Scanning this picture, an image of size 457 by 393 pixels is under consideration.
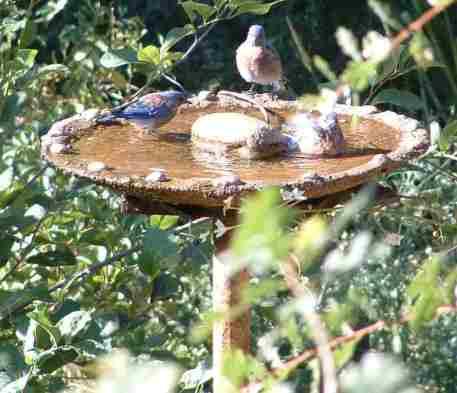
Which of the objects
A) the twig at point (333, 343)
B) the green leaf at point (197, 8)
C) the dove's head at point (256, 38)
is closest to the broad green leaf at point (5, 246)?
the green leaf at point (197, 8)

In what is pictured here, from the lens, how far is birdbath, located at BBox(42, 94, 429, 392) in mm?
1615

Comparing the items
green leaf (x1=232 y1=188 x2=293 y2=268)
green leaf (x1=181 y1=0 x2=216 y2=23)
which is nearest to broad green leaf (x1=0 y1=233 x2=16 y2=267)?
green leaf (x1=181 y1=0 x2=216 y2=23)

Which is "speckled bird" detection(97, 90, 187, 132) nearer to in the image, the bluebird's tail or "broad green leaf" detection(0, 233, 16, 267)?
the bluebird's tail

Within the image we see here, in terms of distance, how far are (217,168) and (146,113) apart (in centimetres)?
36

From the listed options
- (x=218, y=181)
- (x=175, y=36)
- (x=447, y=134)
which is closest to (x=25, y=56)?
(x=175, y=36)

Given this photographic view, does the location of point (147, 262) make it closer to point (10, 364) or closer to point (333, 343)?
point (10, 364)

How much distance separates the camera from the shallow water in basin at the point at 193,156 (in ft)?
5.84

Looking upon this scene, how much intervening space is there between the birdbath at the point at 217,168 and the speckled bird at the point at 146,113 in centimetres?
→ 3

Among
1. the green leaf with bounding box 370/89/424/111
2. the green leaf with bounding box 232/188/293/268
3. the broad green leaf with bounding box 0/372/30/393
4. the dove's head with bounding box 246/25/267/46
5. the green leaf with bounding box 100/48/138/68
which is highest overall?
the green leaf with bounding box 232/188/293/268

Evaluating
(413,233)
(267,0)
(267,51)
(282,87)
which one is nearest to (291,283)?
(267,51)

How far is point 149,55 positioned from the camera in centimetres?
195

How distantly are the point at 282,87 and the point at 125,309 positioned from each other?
115 centimetres

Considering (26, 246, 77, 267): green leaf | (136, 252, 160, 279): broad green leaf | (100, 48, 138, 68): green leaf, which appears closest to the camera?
(136, 252, 160, 279): broad green leaf

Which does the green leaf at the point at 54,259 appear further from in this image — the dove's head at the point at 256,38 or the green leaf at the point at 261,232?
the green leaf at the point at 261,232
